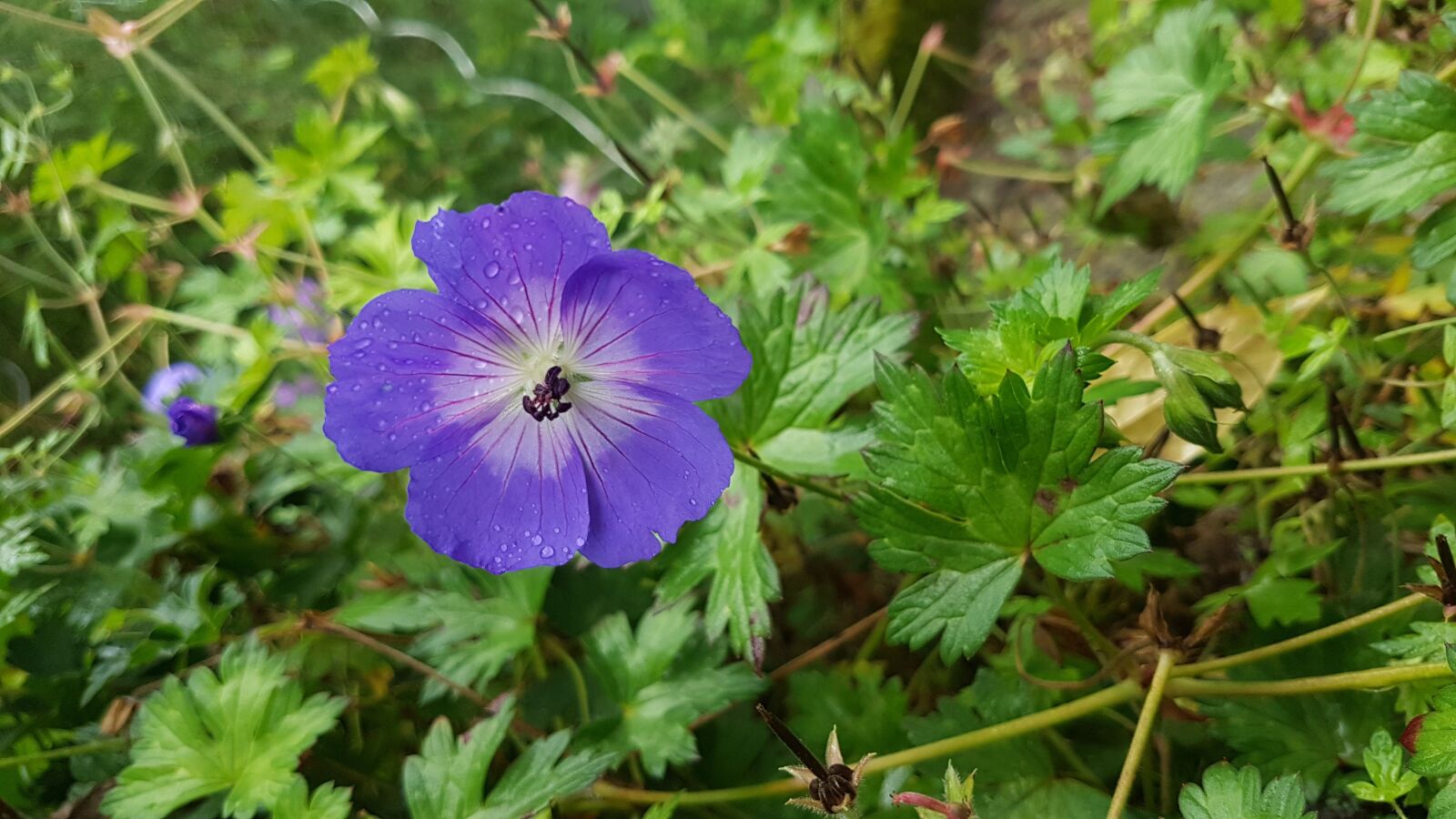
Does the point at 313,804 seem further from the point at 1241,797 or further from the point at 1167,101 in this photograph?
the point at 1167,101

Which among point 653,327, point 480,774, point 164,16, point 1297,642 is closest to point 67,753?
point 480,774

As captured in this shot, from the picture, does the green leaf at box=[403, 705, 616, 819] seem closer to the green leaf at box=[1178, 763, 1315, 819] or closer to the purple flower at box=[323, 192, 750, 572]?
the purple flower at box=[323, 192, 750, 572]

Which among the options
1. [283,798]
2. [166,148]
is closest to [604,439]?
[283,798]

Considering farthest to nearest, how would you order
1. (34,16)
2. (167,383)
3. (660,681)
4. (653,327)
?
(167,383) < (34,16) < (660,681) < (653,327)

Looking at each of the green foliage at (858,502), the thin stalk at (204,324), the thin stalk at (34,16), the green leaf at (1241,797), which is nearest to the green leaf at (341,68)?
the green foliage at (858,502)

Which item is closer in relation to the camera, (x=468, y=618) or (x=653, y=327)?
(x=653, y=327)

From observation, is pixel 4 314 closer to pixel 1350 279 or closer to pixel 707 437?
pixel 707 437
